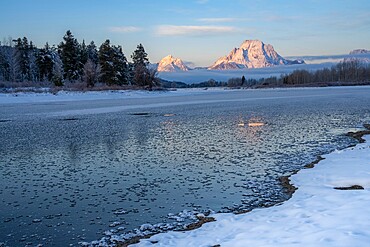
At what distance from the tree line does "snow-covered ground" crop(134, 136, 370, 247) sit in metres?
57.3

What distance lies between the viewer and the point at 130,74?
3659 inches

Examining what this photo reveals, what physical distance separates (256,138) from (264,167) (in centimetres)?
572

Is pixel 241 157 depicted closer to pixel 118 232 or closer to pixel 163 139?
pixel 163 139

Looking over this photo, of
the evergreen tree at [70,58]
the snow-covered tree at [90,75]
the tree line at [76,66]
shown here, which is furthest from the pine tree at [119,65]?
the snow-covered tree at [90,75]

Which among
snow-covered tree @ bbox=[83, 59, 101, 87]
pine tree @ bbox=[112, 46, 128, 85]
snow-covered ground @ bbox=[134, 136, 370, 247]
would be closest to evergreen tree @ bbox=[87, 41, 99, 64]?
pine tree @ bbox=[112, 46, 128, 85]

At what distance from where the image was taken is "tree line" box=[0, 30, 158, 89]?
71.1 metres

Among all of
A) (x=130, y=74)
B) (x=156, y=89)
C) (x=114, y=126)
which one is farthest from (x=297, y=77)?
(x=114, y=126)

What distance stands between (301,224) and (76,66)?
262 ft

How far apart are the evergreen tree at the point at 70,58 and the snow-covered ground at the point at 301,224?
7599 centimetres

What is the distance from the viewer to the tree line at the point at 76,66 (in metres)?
71.1

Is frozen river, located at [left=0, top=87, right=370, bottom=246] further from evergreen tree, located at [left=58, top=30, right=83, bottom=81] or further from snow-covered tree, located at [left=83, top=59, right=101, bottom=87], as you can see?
evergreen tree, located at [left=58, top=30, right=83, bottom=81]

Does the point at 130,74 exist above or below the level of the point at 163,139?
above

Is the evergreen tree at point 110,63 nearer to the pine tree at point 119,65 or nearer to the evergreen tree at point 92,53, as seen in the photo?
the pine tree at point 119,65

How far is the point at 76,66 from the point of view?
8031cm
